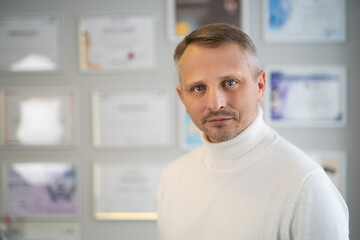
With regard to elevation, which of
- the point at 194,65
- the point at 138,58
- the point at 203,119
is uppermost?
the point at 138,58

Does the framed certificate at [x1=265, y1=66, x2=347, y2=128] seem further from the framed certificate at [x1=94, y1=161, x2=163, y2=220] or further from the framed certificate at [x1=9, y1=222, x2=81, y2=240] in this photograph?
the framed certificate at [x1=9, y1=222, x2=81, y2=240]

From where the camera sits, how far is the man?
0.57 metres

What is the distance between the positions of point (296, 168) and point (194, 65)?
0.35 m

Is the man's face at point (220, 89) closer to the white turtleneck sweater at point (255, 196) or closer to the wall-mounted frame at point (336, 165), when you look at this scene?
the white turtleneck sweater at point (255, 196)

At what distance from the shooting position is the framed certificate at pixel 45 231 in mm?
Answer: 1443

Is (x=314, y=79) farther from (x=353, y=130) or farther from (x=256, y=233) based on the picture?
(x=256, y=233)

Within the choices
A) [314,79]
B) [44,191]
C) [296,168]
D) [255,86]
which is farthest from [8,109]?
[314,79]

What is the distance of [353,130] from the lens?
1.37 metres

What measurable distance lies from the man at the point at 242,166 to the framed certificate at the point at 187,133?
659mm

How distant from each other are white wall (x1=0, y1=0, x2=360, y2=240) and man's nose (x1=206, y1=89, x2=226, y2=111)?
2.56 ft

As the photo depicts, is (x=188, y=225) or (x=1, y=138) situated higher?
(x=1, y=138)

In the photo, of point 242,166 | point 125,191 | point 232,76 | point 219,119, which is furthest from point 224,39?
point 125,191

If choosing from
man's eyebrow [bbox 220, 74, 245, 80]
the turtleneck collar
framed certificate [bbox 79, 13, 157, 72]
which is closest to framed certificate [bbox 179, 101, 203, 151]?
framed certificate [bbox 79, 13, 157, 72]

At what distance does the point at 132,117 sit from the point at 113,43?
419mm
